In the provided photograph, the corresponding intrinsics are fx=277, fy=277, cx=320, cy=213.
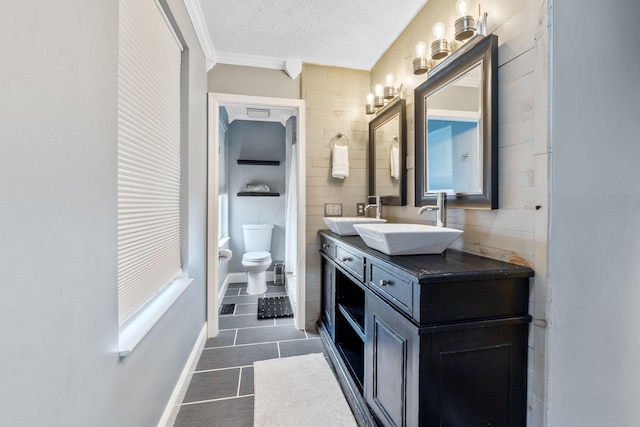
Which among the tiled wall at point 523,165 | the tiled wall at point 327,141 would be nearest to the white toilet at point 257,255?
the tiled wall at point 327,141

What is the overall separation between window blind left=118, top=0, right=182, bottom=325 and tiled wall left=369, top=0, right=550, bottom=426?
160cm

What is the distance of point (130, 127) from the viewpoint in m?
1.17

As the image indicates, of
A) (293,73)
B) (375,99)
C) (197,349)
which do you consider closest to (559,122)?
(375,99)

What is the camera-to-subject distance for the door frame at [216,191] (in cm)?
246

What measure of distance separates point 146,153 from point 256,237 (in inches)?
107

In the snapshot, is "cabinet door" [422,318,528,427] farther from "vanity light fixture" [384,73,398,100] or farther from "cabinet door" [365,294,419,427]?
"vanity light fixture" [384,73,398,100]

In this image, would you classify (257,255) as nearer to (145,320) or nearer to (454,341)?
(145,320)

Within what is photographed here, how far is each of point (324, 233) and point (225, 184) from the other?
2.14 m

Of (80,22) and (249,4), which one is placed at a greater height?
(249,4)

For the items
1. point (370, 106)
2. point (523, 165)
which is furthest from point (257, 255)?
point (523, 165)

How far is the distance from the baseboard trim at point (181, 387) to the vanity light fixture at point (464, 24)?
241cm

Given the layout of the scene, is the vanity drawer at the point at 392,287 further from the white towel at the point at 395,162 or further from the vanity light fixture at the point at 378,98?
the vanity light fixture at the point at 378,98

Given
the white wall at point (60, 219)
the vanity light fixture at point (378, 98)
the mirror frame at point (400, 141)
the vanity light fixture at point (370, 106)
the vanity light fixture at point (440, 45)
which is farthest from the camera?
the vanity light fixture at point (370, 106)

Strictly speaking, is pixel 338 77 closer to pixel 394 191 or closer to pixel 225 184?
pixel 394 191
